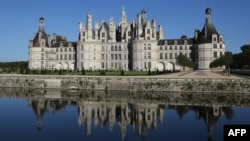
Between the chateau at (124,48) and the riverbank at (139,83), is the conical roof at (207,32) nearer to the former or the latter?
the chateau at (124,48)

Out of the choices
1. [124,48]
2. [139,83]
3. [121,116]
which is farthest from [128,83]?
[124,48]

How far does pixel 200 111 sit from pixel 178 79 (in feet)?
36.3

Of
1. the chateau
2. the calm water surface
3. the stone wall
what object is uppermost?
the chateau

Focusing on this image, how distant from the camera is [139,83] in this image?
35.1 metres

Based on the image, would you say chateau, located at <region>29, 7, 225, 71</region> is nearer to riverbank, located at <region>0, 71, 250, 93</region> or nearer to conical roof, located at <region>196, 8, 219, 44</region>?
conical roof, located at <region>196, 8, 219, 44</region>

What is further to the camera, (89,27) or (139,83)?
(89,27)

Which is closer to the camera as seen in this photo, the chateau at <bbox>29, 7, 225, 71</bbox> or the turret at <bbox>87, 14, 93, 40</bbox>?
the chateau at <bbox>29, 7, 225, 71</bbox>

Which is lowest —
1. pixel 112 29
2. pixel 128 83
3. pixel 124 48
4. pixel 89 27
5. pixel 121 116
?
pixel 121 116

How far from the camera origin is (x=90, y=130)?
1742 centimetres

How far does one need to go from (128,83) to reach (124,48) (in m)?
23.5

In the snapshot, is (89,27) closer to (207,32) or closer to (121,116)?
(207,32)

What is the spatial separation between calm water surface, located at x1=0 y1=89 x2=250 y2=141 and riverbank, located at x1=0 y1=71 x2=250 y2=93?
2.09 m

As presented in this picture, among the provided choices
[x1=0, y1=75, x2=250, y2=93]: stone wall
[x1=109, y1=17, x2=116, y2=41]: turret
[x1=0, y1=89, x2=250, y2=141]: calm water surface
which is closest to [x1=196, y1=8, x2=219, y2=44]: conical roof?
[x1=109, y1=17, x2=116, y2=41]: turret

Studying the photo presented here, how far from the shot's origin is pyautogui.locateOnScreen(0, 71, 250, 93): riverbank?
32062 mm
